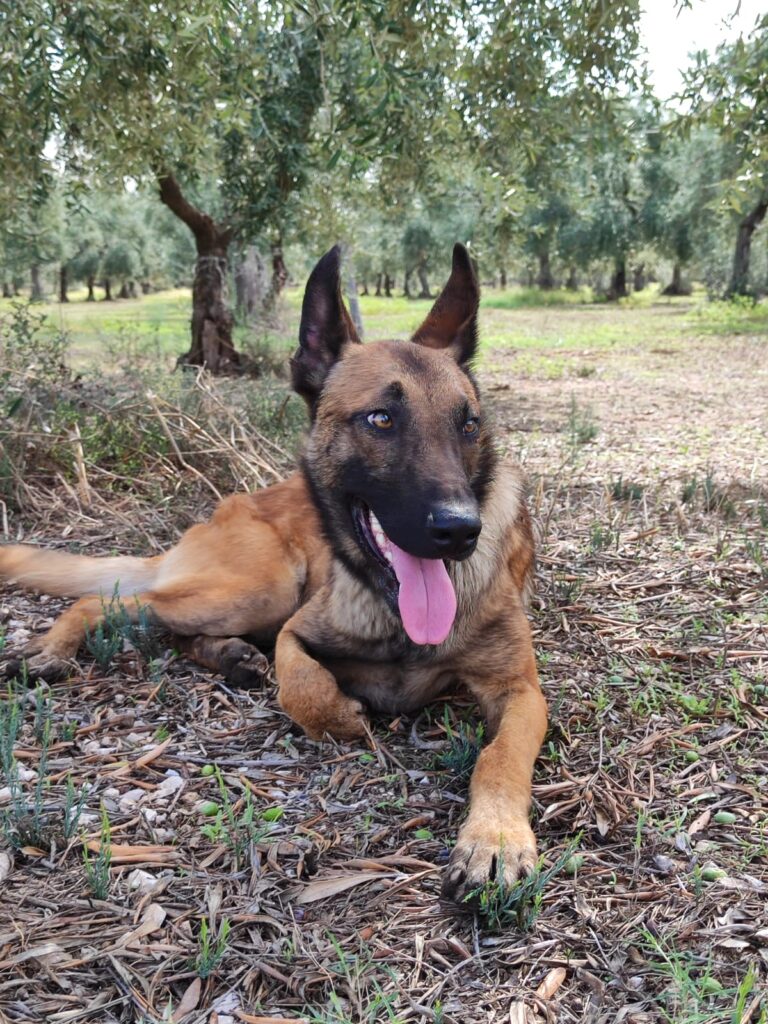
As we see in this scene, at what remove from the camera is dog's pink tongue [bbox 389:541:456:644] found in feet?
9.39

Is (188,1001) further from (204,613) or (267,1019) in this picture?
(204,613)

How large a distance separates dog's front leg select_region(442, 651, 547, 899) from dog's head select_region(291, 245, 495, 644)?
0.37 m

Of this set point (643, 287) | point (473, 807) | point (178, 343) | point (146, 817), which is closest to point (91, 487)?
point (146, 817)

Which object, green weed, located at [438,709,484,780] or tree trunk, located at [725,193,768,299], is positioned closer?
green weed, located at [438,709,484,780]

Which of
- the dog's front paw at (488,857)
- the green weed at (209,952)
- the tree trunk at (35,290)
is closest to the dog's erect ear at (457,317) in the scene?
Answer: the dog's front paw at (488,857)

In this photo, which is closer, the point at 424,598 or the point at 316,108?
the point at 424,598

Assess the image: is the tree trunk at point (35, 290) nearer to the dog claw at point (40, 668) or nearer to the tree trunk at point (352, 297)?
the dog claw at point (40, 668)

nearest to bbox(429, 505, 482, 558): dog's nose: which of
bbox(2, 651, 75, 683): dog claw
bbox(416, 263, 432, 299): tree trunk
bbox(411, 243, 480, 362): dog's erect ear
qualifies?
bbox(411, 243, 480, 362): dog's erect ear

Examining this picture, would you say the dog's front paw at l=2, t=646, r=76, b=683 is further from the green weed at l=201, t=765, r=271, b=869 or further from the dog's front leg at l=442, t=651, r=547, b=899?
the dog's front leg at l=442, t=651, r=547, b=899

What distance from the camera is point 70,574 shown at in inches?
162

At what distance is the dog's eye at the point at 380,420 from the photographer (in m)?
3.03

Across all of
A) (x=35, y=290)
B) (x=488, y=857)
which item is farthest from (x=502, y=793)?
(x=35, y=290)

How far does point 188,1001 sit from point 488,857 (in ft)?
2.63

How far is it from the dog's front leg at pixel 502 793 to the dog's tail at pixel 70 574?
74.2 inches
